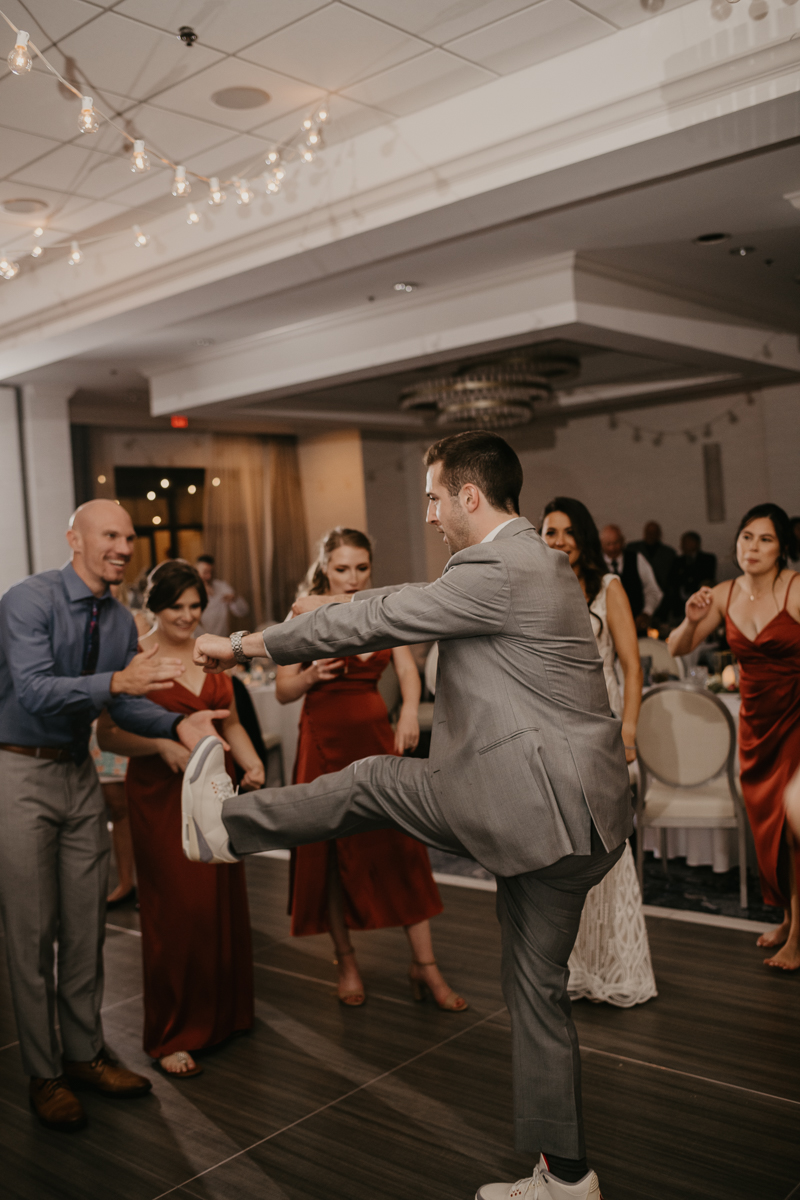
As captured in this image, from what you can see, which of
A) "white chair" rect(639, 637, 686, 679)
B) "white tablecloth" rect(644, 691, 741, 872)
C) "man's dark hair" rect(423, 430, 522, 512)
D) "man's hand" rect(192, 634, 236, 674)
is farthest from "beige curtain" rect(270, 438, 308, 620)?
"man's dark hair" rect(423, 430, 522, 512)

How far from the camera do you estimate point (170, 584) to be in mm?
3143

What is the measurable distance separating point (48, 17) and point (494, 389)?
587 centimetres

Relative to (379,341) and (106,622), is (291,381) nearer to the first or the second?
(379,341)

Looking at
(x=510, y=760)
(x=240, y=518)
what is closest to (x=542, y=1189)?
(x=510, y=760)

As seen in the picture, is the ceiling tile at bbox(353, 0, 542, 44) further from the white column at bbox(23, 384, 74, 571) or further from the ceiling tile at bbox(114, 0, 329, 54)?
the white column at bbox(23, 384, 74, 571)

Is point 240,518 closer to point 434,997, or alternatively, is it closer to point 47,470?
point 47,470

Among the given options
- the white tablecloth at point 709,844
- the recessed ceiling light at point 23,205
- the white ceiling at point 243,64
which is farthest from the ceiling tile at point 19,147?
the white tablecloth at point 709,844

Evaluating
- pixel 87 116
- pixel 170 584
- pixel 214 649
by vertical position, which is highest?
pixel 87 116

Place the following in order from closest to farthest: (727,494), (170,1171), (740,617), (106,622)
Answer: (170,1171), (106,622), (740,617), (727,494)

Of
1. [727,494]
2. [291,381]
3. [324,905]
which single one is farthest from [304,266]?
[727,494]

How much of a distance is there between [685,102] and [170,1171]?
4.06 m

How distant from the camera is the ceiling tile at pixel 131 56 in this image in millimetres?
3693

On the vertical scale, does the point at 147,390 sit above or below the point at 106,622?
above

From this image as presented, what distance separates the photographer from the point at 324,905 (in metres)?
3.47
